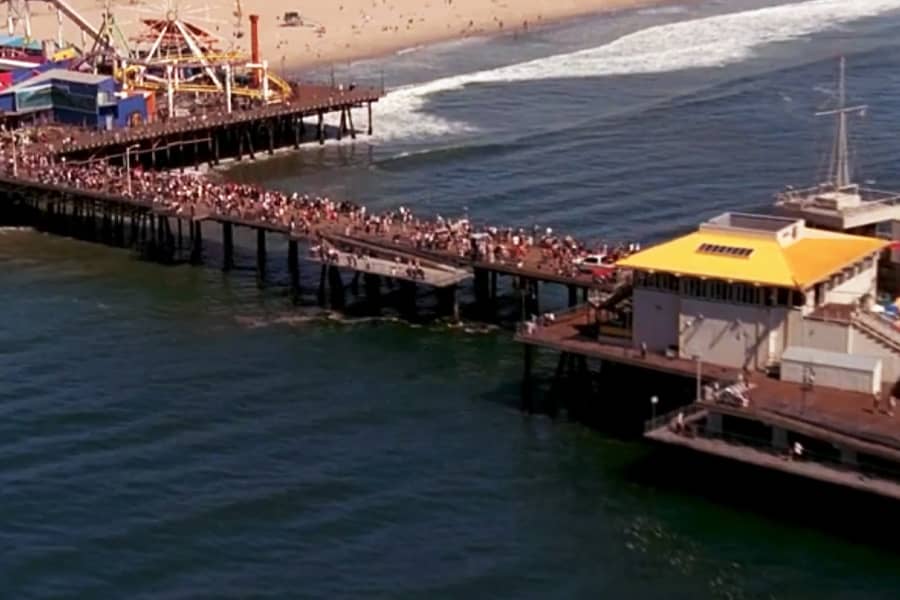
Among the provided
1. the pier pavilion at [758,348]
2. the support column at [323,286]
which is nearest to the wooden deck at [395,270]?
the support column at [323,286]

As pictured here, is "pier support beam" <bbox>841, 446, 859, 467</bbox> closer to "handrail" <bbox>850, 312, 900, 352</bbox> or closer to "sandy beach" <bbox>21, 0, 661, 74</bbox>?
"handrail" <bbox>850, 312, 900, 352</bbox>

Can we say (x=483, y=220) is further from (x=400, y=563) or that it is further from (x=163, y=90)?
(x=400, y=563)

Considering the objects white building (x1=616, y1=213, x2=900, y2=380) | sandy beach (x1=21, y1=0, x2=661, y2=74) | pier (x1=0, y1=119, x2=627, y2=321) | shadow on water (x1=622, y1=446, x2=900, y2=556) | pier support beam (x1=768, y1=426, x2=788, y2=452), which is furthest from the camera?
sandy beach (x1=21, y1=0, x2=661, y2=74)

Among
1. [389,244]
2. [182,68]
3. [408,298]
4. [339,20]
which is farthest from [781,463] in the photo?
[339,20]

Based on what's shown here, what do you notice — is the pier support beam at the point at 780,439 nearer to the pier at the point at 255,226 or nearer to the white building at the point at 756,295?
the white building at the point at 756,295

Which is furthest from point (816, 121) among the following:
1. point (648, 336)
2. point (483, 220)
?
point (648, 336)

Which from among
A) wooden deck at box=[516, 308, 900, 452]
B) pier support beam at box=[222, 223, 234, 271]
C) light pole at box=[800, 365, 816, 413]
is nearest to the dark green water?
wooden deck at box=[516, 308, 900, 452]
